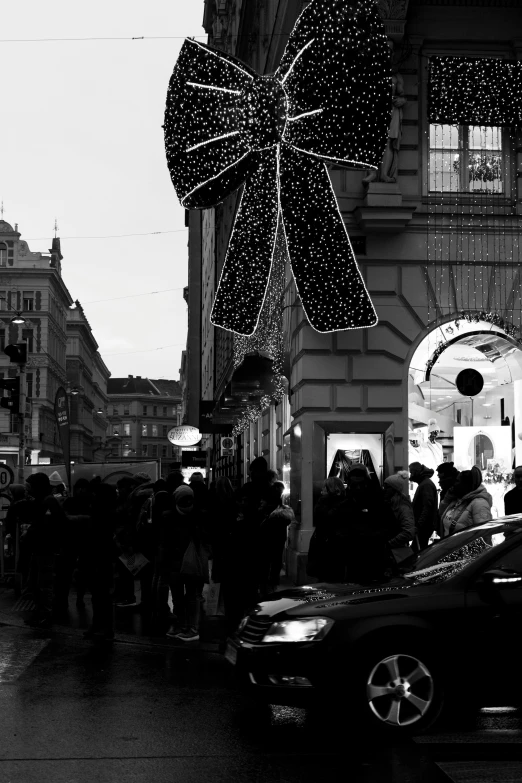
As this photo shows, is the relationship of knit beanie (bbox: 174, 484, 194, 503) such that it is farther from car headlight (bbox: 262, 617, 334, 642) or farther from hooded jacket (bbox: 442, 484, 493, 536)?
car headlight (bbox: 262, 617, 334, 642)

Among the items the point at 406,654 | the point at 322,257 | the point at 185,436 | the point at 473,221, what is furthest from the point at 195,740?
the point at 185,436

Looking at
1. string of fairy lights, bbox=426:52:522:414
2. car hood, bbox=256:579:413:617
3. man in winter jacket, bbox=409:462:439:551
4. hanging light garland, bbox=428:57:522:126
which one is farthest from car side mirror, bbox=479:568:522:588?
hanging light garland, bbox=428:57:522:126

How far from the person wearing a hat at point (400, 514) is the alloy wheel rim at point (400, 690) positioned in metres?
4.16

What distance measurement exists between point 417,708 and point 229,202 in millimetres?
33812

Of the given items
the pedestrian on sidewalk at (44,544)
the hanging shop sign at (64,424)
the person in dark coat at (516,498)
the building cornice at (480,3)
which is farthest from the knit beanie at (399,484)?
the hanging shop sign at (64,424)

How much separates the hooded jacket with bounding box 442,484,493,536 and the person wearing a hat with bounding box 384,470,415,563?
38.4 inches

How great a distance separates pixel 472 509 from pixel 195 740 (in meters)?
6.19

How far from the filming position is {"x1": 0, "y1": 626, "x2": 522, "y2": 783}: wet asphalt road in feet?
20.6

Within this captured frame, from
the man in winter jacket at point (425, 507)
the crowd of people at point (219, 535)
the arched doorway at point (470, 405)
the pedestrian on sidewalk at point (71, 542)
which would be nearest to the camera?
the crowd of people at point (219, 535)

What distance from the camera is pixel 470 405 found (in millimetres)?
18625

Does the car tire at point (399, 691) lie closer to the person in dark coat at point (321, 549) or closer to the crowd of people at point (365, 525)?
the crowd of people at point (365, 525)

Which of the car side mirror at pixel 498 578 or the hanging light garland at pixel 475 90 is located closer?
the car side mirror at pixel 498 578

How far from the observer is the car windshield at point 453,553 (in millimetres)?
7797

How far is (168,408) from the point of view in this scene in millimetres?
190000
